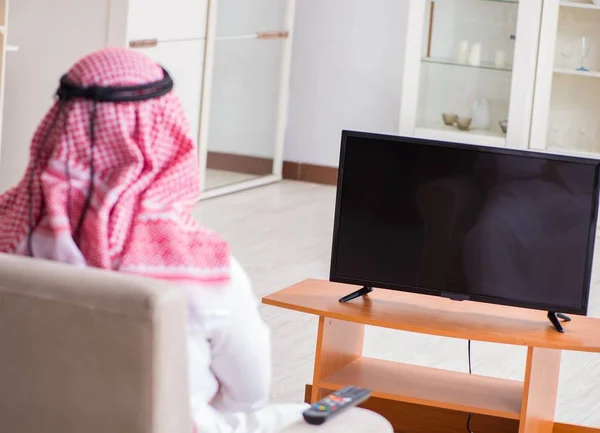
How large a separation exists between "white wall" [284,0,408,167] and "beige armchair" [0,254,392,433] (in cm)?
612

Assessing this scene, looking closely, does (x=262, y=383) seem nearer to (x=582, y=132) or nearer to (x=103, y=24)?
(x=103, y=24)

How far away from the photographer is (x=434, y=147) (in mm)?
2875

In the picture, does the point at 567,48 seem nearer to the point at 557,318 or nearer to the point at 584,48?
the point at 584,48

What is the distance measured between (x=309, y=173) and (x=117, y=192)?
6.22 meters

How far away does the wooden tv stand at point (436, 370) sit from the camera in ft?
9.08

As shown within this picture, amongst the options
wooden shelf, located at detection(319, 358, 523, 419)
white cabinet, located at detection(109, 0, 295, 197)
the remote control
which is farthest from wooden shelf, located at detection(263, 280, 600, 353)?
white cabinet, located at detection(109, 0, 295, 197)

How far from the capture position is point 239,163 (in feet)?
23.6

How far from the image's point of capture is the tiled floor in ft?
12.1

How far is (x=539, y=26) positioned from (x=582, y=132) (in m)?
0.72

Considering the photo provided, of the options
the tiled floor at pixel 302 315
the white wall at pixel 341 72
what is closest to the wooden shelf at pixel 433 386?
the tiled floor at pixel 302 315

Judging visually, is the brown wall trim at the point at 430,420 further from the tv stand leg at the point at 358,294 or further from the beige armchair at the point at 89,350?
the beige armchair at the point at 89,350

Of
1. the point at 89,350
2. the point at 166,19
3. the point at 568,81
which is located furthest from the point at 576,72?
the point at 89,350

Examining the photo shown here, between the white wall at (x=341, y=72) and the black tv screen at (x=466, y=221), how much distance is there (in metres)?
4.53

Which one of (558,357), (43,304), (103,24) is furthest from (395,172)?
(103,24)
